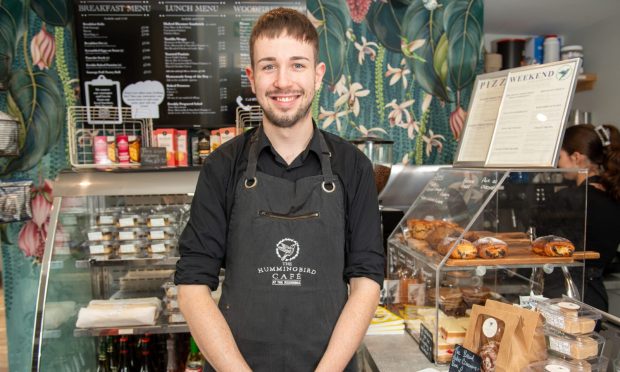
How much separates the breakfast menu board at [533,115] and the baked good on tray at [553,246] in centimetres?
30

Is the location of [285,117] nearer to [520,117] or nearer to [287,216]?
[287,216]

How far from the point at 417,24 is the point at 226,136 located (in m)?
1.62

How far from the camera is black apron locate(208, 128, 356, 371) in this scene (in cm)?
141

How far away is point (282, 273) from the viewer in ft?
4.63

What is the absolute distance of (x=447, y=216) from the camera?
6.79 feet

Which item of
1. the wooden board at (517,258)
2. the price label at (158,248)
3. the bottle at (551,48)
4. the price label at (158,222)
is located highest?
the bottle at (551,48)

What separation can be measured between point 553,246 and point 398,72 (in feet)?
6.24

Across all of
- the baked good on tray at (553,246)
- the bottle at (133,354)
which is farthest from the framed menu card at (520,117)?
the bottle at (133,354)

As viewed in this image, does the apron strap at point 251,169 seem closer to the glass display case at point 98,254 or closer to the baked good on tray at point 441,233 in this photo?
the glass display case at point 98,254

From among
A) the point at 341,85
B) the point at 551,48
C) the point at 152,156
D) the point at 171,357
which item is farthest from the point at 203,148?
the point at 551,48

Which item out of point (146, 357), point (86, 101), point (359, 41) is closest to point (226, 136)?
point (86, 101)

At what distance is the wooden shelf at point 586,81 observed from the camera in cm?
387

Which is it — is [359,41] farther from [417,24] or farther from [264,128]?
[264,128]

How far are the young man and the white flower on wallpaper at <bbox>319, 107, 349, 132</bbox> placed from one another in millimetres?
1800
